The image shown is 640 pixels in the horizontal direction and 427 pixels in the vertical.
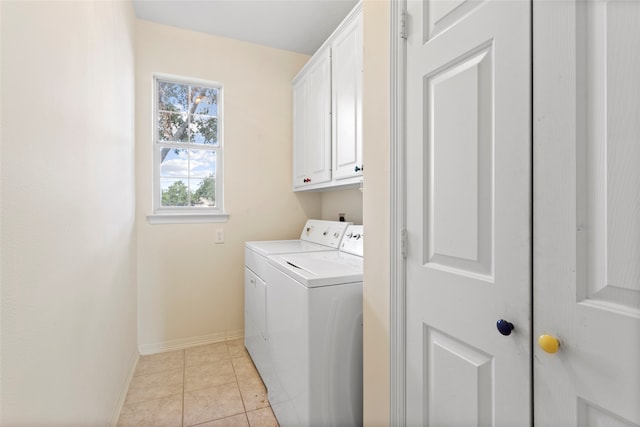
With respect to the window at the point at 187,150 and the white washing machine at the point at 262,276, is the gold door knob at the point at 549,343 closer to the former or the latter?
the white washing machine at the point at 262,276

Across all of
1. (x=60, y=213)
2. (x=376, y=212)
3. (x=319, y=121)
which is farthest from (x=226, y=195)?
(x=376, y=212)

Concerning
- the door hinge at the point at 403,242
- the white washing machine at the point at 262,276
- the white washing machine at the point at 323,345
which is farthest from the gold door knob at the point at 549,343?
Result: the white washing machine at the point at 262,276

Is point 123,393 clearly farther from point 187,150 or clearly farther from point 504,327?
point 504,327

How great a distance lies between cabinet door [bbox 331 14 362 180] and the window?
1.23m

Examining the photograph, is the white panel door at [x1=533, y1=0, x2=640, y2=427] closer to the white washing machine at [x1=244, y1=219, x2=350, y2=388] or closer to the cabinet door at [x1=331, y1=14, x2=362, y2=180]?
the cabinet door at [x1=331, y1=14, x2=362, y2=180]

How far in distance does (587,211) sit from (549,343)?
0.28 meters

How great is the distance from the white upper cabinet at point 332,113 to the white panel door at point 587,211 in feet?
4.01

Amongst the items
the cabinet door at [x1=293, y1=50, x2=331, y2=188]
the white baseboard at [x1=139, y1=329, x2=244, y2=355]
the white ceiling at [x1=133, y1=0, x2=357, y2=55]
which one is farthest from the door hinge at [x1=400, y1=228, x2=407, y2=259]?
the white baseboard at [x1=139, y1=329, x2=244, y2=355]

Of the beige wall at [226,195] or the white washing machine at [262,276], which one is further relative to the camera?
the beige wall at [226,195]

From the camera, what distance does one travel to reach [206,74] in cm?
274

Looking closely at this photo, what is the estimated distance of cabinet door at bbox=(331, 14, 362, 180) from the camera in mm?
1864

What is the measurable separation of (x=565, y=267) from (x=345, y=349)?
1.02m

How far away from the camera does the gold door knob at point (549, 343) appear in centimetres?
65

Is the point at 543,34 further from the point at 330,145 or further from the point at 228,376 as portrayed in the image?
the point at 228,376
